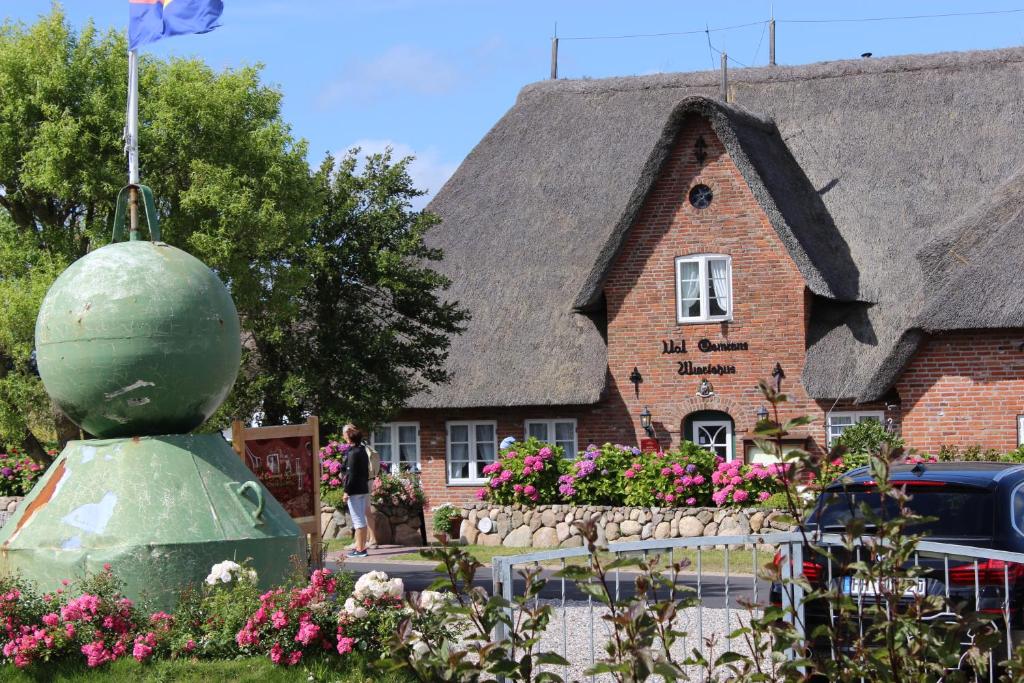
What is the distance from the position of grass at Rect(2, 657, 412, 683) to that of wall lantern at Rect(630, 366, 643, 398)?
63.4ft

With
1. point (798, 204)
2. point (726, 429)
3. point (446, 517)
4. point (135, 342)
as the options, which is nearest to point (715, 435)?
point (726, 429)

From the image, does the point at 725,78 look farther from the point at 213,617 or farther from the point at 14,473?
the point at 213,617

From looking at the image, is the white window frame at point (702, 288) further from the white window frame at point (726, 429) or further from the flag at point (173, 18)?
the flag at point (173, 18)

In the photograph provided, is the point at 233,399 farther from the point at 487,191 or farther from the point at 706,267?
the point at 487,191

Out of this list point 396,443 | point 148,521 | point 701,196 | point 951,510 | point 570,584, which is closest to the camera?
point 148,521

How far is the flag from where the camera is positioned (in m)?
15.6

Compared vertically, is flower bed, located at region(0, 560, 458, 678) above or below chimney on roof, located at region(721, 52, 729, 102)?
below

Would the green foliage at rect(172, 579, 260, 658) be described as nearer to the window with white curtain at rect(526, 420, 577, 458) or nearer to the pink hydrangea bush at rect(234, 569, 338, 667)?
the pink hydrangea bush at rect(234, 569, 338, 667)

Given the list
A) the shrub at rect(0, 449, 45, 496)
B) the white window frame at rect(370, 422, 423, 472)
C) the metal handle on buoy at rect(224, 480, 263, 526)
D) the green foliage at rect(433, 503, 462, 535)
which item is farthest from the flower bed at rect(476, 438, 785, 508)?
the metal handle on buoy at rect(224, 480, 263, 526)

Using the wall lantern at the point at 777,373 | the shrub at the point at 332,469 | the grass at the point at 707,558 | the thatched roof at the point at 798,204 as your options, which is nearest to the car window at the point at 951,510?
the grass at the point at 707,558

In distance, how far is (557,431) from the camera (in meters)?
26.7

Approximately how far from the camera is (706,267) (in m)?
25.4

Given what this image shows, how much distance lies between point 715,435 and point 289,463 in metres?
13.3

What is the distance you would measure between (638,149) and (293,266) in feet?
40.5
